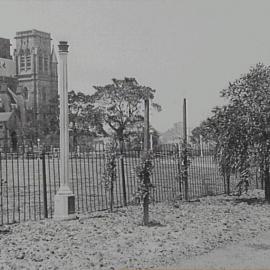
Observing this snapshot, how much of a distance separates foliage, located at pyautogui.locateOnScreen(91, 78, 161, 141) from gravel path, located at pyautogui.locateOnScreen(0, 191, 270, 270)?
39.8 metres

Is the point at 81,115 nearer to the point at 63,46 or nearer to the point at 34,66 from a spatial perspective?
the point at 63,46

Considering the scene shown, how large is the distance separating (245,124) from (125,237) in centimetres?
571

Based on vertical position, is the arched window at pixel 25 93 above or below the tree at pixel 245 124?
above

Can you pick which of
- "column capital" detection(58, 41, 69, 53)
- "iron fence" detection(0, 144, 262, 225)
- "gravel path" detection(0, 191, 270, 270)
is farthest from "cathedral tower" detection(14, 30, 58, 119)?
"gravel path" detection(0, 191, 270, 270)

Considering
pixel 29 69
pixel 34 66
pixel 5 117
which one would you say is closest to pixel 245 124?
pixel 5 117

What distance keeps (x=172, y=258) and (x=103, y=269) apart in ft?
3.74

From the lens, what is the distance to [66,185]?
10.9 m

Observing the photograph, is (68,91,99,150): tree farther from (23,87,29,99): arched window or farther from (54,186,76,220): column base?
(23,87,29,99): arched window

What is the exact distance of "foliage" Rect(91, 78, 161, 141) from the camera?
5197 cm

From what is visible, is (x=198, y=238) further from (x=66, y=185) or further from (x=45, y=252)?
(x=66, y=185)

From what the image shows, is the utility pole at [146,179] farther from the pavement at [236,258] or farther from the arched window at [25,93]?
the arched window at [25,93]

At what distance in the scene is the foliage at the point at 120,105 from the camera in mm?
51969

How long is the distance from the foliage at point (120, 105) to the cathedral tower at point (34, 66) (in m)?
97.7

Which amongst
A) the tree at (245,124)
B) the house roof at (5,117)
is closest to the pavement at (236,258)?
the tree at (245,124)
